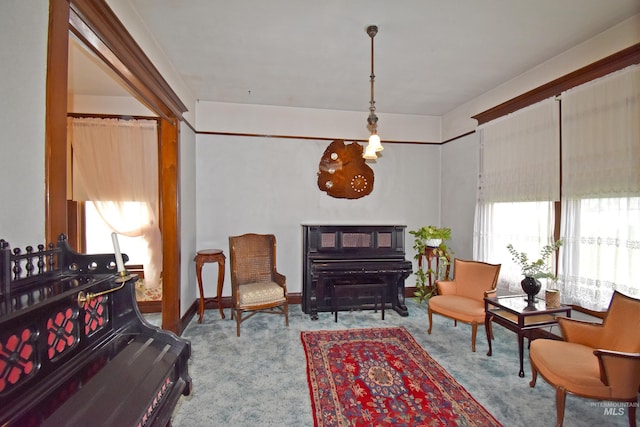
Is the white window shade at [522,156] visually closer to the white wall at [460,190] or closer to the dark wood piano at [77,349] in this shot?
the white wall at [460,190]

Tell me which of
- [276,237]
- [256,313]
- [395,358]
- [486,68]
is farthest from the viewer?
[276,237]

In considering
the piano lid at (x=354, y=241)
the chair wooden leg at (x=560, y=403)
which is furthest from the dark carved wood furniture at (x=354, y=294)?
the chair wooden leg at (x=560, y=403)

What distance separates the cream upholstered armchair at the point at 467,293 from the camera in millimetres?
3053

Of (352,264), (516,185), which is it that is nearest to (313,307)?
(352,264)

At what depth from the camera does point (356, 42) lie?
2678 mm

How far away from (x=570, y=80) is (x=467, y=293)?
2.42 m

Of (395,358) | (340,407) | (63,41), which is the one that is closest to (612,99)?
(395,358)

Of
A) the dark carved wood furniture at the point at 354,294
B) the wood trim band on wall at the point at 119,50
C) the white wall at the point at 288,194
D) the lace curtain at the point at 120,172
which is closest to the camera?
the wood trim band on wall at the point at 119,50

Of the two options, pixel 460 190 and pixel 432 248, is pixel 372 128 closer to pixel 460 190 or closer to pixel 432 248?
pixel 432 248

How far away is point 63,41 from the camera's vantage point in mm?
1364

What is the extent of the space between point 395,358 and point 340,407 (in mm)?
910

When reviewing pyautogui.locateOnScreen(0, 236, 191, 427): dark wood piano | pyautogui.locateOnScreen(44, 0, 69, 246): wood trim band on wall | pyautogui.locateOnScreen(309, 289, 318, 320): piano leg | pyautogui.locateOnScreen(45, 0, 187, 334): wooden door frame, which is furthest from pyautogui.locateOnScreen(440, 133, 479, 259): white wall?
pyautogui.locateOnScreen(44, 0, 69, 246): wood trim band on wall

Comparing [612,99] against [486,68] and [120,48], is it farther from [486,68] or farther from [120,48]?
[120,48]

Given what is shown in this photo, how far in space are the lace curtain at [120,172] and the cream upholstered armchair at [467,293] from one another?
3.71m
